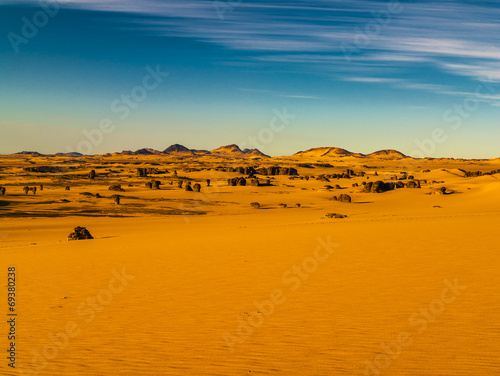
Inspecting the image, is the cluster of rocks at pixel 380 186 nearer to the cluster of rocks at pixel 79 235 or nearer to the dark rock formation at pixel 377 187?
the dark rock formation at pixel 377 187

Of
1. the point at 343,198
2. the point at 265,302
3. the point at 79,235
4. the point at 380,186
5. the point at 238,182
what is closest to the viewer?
the point at 265,302

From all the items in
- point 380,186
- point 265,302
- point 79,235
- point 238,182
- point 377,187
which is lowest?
point 79,235

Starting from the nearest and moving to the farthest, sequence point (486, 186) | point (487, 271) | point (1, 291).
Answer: point (1, 291), point (487, 271), point (486, 186)

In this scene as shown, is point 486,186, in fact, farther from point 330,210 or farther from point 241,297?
point 241,297

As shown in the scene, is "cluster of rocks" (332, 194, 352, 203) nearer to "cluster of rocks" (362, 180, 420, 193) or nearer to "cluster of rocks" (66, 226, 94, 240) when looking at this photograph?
"cluster of rocks" (362, 180, 420, 193)

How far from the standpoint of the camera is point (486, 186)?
5019 cm

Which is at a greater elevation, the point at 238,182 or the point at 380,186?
the point at 380,186

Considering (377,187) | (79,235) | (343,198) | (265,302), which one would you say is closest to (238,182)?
(343,198)

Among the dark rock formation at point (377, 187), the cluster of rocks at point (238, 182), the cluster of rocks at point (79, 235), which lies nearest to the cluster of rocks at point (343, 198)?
the dark rock formation at point (377, 187)

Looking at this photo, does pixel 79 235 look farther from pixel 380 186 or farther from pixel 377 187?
pixel 380 186

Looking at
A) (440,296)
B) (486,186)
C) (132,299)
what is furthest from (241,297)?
(486,186)

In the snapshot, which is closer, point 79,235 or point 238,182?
point 79,235

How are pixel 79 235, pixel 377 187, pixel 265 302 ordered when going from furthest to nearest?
pixel 377 187 → pixel 79 235 → pixel 265 302

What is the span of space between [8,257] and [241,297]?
10.8m
